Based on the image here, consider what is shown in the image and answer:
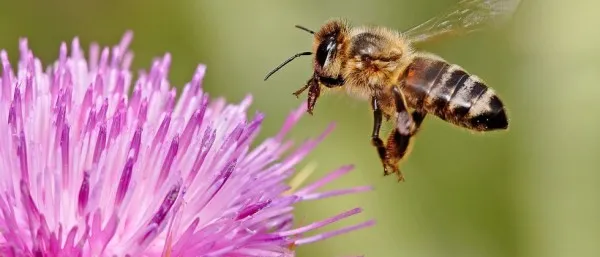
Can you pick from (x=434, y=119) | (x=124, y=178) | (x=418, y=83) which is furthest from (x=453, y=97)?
(x=434, y=119)

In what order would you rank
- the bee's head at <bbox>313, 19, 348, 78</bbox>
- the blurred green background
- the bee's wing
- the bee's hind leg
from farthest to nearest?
1. the blurred green background
2. the bee's wing
3. the bee's head at <bbox>313, 19, 348, 78</bbox>
4. the bee's hind leg

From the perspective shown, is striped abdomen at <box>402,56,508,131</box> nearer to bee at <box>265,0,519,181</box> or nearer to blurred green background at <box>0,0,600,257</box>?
bee at <box>265,0,519,181</box>

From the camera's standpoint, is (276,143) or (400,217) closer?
(276,143)

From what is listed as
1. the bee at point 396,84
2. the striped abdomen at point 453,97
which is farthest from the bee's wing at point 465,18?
the striped abdomen at point 453,97

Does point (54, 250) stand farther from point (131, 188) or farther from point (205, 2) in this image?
point (205, 2)

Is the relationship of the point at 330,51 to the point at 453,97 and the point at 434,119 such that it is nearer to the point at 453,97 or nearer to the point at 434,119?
the point at 453,97

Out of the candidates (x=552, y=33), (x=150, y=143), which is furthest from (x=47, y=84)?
(x=552, y=33)

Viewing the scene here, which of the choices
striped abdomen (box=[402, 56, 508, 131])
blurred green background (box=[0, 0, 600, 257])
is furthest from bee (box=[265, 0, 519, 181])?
blurred green background (box=[0, 0, 600, 257])

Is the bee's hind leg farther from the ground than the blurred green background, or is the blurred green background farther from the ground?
the blurred green background
